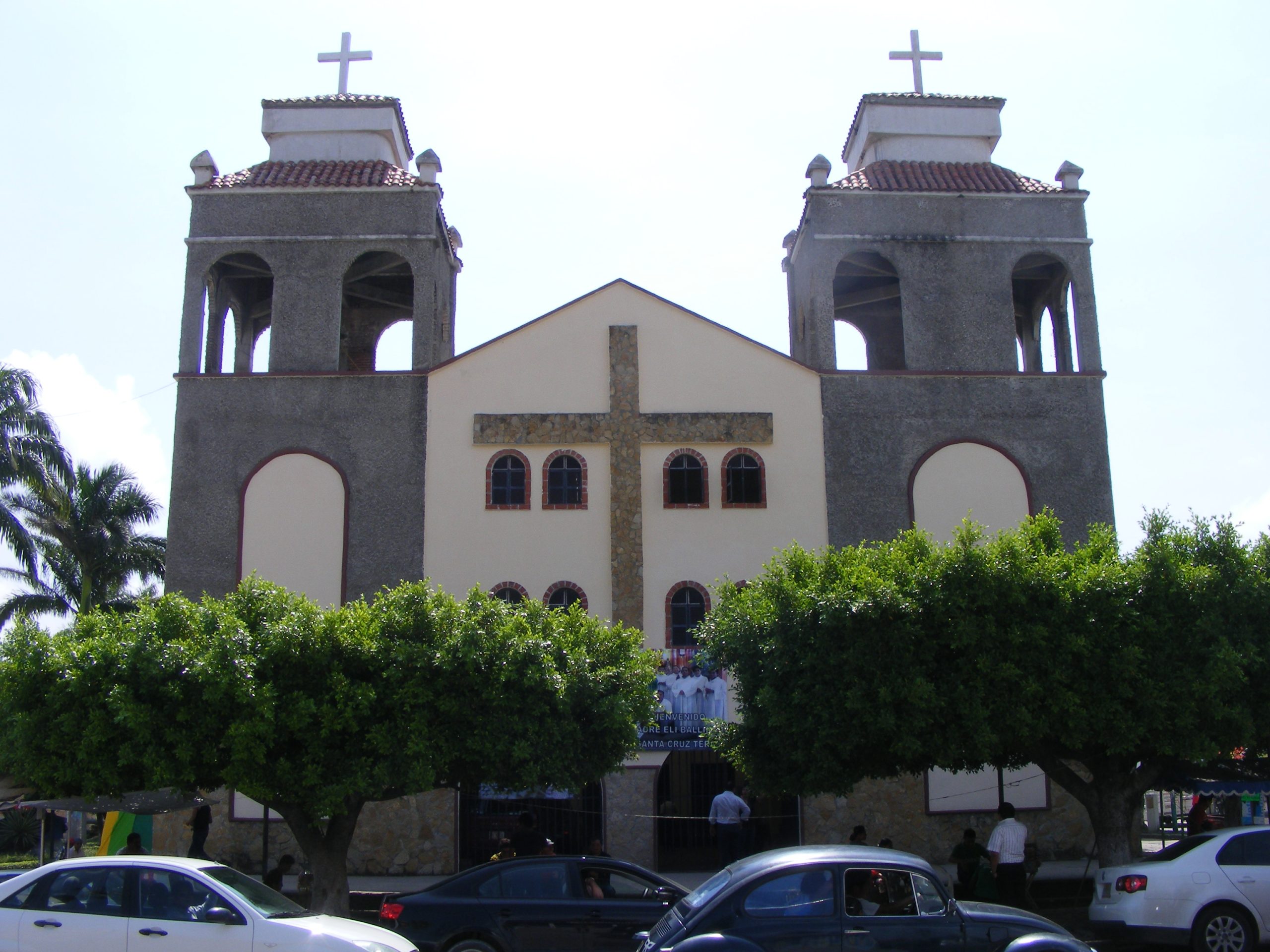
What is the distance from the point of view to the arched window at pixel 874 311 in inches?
1042

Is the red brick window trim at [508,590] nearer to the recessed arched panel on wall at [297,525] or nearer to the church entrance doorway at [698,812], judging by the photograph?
the recessed arched panel on wall at [297,525]

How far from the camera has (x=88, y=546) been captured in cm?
3500

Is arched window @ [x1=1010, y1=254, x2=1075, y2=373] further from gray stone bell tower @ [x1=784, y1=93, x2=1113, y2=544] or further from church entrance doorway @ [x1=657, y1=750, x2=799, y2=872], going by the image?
church entrance doorway @ [x1=657, y1=750, x2=799, y2=872]

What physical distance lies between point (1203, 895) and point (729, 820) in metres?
7.83

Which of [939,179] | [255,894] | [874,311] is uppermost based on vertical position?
[939,179]

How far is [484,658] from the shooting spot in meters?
13.6

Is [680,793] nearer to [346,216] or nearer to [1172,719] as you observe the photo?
[1172,719]

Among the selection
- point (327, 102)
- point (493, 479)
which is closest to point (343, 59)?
point (327, 102)

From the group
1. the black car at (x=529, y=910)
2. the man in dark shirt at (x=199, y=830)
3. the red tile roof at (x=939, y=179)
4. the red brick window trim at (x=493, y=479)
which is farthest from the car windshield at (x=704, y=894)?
the red tile roof at (x=939, y=179)

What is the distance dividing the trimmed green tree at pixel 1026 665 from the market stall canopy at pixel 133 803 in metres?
8.42

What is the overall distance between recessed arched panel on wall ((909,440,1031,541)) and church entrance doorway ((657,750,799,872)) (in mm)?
5875

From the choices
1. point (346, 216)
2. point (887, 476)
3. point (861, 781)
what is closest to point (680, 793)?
point (861, 781)

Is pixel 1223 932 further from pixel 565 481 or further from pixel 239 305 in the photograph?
pixel 239 305

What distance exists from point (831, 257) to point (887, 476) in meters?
4.61
